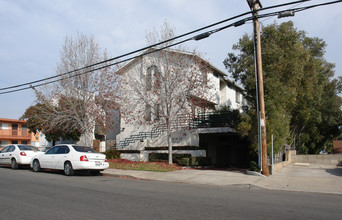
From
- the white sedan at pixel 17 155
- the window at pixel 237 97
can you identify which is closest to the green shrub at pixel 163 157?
the white sedan at pixel 17 155

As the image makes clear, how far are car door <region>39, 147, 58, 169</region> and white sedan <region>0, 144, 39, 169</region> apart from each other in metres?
1.97

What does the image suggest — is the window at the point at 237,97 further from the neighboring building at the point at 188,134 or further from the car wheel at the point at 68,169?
the car wheel at the point at 68,169

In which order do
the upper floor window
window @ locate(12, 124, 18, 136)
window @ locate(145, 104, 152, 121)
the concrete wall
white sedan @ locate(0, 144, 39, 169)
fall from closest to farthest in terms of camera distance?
white sedan @ locate(0, 144, 39, 169) < the upper floor window < window @ locate(145, 104, 152, 121) < the concrete wall < window @ locate(12, 124, 18, 136)

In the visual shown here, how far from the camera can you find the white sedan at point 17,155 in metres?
16.8

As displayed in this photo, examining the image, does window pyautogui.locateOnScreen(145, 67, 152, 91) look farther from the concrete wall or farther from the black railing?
the concrete wall

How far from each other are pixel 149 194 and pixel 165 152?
12.3 m

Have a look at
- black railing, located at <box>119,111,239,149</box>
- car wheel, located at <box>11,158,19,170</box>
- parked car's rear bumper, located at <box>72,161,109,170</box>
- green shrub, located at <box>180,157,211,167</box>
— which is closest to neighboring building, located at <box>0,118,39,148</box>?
car wheel, located at <box>11,158,19,170</box>

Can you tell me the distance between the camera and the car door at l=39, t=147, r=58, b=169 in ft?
48.9

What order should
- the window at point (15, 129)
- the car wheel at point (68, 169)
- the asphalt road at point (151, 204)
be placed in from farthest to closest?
the window at point (15, 129) < the car wheel at point (68, 169) < the asphalt road at point (151, 204)

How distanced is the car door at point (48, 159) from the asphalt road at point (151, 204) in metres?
4.85

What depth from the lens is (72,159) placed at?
45.7 feet

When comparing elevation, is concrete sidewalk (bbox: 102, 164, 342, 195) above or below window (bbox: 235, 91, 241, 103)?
below

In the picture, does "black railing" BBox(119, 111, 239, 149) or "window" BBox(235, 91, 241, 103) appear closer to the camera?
"black railing" BBox(119, 111, 239, 149)

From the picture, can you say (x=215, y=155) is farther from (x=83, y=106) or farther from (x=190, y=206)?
(x=190, y=206)
